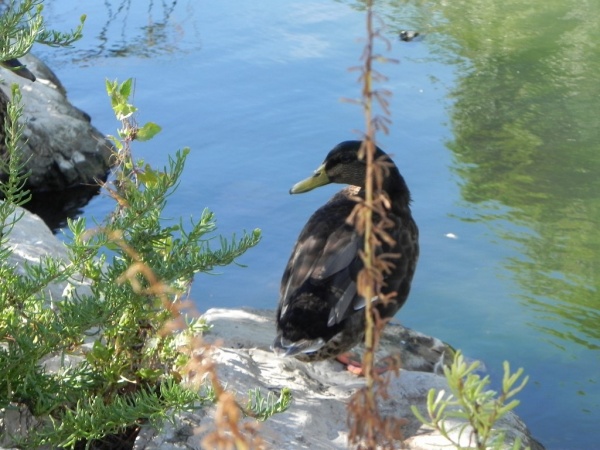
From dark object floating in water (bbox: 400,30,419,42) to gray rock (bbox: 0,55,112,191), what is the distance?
335 cm

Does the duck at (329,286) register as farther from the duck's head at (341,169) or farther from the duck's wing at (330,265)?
the duck's head at (341,169)

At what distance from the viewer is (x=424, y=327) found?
608 cm

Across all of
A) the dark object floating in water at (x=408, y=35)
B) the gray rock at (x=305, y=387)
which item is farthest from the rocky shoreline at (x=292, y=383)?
the dark object floating in water at (x=408, y=35)

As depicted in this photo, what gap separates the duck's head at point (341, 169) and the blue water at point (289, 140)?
984mm

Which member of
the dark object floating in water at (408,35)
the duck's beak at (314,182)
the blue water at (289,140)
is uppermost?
the duck's beak at (314,182)

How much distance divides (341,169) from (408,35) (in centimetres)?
456

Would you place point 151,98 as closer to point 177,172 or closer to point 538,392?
point 538,392

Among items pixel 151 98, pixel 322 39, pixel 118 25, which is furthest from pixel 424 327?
pixel 118 25

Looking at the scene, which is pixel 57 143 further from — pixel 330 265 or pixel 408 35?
pixel 330 265

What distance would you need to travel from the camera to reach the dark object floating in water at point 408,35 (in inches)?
383

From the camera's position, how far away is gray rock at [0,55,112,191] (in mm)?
7688

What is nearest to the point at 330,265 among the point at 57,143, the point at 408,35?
the point at 57,143

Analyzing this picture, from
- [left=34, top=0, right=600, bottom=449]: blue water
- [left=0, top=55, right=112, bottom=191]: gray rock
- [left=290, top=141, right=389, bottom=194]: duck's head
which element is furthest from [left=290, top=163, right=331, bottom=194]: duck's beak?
[left=0, top=55, right=112, bottom=191]: gray rock

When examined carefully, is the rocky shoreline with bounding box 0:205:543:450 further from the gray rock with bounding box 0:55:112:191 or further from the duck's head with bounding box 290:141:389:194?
the gray rock with bounding box 0:55:112:191
